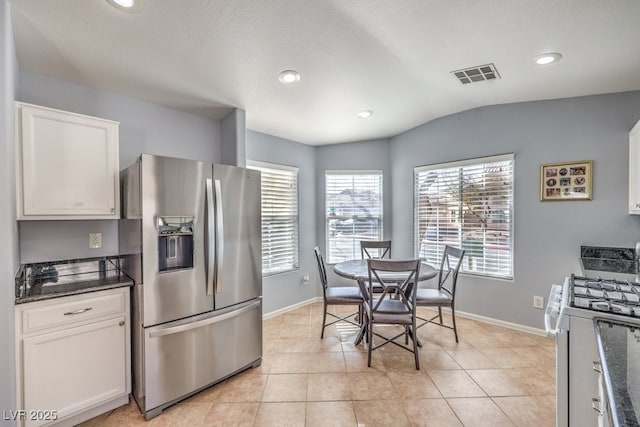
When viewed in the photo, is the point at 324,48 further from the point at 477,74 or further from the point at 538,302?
the point at 538,302

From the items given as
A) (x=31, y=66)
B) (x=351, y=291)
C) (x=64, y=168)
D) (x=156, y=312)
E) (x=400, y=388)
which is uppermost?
(x=31, y=66)

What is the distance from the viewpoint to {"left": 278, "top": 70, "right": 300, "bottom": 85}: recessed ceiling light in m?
2.23

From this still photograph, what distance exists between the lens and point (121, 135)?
250 centimetres

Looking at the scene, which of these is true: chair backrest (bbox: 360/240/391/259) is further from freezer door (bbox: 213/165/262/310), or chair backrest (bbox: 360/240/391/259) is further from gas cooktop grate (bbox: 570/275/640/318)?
gas cooktop grate (bbox: 570/275/640/318)

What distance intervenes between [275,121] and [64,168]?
78.8 inches

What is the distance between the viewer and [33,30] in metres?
1.66

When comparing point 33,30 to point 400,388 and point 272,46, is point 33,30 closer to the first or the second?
point 272,46

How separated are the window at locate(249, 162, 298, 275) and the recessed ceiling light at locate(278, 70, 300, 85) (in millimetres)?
1442

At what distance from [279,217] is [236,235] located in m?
1.57

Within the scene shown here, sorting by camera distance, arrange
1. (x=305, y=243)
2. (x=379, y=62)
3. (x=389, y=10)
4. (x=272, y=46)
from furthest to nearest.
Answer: (x=305, y=243) < (x=379, y=62) < (x=272, y=46) < (x=389, y=10)

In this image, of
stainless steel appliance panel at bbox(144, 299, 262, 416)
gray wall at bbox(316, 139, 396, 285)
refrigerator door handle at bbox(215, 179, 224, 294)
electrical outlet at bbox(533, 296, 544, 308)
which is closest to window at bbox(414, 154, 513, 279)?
electrical outlet at bbox(533, 296, 544, 308)

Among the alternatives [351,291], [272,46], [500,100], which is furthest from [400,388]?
[500,100]

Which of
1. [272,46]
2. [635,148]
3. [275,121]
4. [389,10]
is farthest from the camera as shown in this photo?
[275,121]

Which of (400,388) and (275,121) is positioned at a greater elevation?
(275,121)
